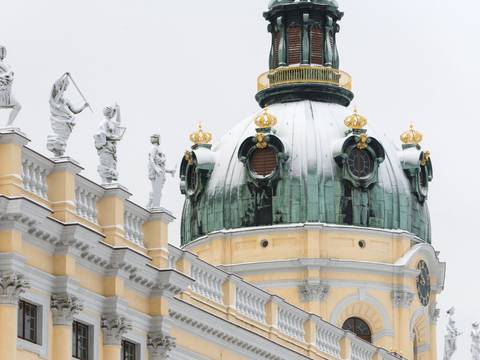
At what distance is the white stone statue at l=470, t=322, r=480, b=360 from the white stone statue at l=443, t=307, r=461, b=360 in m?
1.22

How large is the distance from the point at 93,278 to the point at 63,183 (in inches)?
Result: 112

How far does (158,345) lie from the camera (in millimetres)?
58812

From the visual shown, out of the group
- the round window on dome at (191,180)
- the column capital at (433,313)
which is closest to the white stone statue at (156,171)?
the round window on dome at (191,180)

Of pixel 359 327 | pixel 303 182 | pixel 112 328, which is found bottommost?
pixel 112 328

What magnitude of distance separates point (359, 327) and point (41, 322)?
36.5 meters

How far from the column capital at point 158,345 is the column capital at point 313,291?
27.8m

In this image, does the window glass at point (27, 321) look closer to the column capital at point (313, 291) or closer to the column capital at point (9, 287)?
the column capital at point (9, 287)

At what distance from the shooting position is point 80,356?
5488cm

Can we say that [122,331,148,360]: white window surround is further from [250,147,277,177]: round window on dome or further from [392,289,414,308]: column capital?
[392,289,414,308]: column capital

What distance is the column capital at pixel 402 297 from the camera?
8762 centimetres

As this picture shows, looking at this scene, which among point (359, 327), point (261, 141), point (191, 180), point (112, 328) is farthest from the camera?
point (191, 180)

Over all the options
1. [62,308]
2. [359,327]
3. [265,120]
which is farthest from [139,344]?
[359,327]

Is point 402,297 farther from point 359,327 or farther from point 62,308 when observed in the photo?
point 62,308

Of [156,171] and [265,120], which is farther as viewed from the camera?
[265,120]
